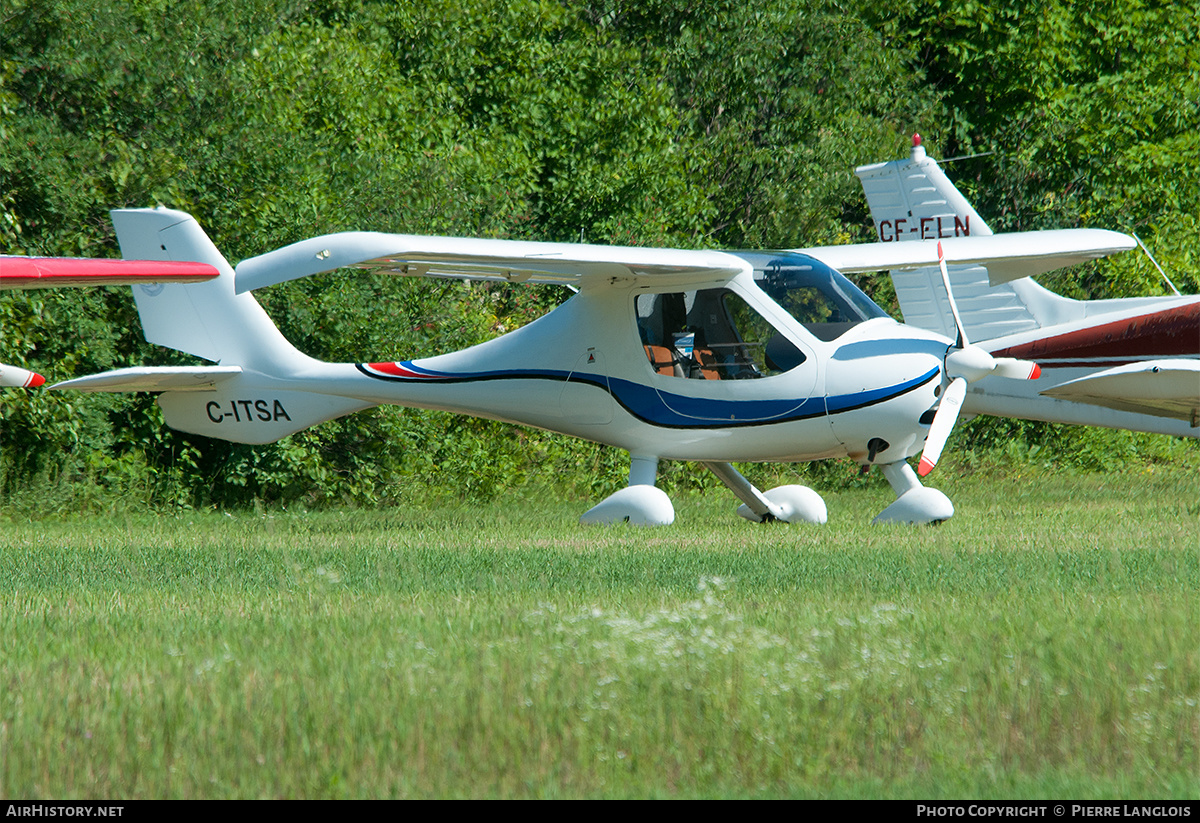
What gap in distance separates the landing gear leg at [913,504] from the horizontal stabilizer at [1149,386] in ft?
4.38

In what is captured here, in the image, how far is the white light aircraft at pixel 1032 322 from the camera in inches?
476

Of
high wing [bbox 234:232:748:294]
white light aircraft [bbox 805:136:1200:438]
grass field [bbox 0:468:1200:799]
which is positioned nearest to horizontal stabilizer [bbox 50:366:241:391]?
high wing [bbox 234:232:748:294]

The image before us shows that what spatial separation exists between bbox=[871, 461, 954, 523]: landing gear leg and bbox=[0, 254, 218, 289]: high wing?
5.90 metres

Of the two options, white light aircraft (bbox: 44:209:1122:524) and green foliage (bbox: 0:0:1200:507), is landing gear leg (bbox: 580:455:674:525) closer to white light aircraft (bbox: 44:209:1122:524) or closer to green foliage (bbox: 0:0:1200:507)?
white light aircraft (bbox: 44:209:1122:524)

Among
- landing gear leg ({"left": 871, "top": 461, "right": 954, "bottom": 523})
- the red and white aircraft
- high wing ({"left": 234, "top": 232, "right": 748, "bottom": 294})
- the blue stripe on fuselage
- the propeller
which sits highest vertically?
the red and white aircraft

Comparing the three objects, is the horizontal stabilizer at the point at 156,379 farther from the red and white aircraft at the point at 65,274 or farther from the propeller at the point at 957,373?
the propeller at the point at 957,373

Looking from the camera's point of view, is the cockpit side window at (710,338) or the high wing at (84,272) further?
the cockpit side window at (710,338)

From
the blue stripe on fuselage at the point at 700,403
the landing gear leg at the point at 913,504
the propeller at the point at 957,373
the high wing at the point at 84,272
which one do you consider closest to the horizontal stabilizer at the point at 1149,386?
the propeller at the point at 957,373

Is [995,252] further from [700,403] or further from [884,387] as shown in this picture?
[700,403]

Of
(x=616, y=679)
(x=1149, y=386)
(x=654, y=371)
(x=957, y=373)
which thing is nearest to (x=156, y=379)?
(x=654, y=371)

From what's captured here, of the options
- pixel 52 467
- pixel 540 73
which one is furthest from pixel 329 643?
pixel 540 73

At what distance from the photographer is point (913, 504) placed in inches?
439

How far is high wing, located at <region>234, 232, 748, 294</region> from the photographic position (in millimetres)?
9367

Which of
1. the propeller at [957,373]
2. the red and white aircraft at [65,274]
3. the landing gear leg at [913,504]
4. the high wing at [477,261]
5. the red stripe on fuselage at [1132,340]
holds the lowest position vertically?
the landing gear leg at [913,504]
